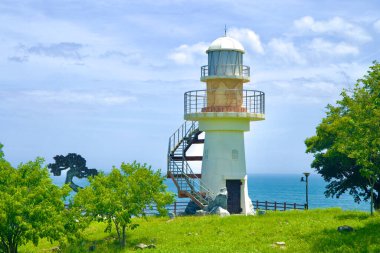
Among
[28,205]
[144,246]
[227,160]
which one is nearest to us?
[28,205]

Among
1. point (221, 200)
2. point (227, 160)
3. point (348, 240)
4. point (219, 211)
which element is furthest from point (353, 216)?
point (227, 160)

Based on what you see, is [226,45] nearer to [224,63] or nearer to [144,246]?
[224,63]

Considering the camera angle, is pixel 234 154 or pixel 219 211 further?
pixel 234 154

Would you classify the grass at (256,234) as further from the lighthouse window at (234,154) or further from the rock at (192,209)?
the lighthouse window at (234,154)

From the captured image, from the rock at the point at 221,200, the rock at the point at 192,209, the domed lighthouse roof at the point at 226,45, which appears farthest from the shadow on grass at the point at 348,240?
the domed lighthouse roof at the point at 226,45

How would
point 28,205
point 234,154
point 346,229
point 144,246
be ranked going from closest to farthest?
1. point 28,205
2. point 346,229
3. point 144,246
4. point 234,154

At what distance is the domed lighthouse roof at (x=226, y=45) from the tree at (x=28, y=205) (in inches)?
710

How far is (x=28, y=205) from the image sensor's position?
88.9 feet

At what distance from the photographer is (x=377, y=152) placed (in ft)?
105

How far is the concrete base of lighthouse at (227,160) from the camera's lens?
43.2 metres

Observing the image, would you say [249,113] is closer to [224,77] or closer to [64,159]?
[224,77]

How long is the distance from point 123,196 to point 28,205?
17.4 feet

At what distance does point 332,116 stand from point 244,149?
704 cm

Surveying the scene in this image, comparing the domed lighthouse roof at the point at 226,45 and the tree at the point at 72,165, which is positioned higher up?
the domed lighthouse roof at the point at 226,45
